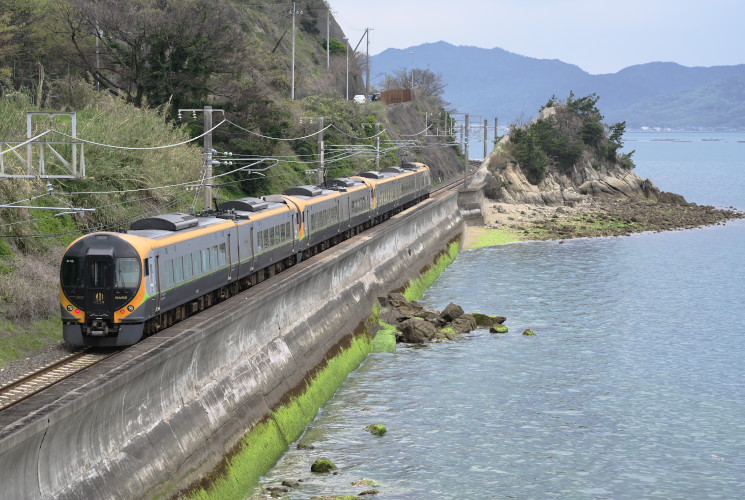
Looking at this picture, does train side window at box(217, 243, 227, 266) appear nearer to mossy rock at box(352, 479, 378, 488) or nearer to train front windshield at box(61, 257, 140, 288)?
train front windshield at box(61, 257, 140, 288)

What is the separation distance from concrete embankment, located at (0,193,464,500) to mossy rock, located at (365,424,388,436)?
210 cm

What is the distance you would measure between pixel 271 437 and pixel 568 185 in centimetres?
9862

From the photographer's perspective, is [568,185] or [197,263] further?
[568,185]

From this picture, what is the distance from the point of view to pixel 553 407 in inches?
1259

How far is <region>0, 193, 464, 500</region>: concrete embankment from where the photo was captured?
16469mm

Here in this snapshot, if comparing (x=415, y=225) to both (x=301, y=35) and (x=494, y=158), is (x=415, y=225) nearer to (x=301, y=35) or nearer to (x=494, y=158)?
(x=494, y=158)

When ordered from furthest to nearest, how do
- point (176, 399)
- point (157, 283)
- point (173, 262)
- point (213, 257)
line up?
point (213, 257)
point (173, 262)
point (157, 283)
point (176, 399)

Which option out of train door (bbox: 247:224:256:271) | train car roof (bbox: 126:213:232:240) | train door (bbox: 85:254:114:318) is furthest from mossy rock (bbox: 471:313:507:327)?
train door (bbox: 85:254:114:318)

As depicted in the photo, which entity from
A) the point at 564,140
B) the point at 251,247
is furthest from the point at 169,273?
the point at 564,140

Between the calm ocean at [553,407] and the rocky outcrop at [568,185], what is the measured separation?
4817 centimetres

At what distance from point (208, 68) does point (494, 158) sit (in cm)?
5844

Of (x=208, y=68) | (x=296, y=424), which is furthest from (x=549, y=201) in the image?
(x=296, y=424)

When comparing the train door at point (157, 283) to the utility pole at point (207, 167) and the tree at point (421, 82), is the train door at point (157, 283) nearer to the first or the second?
the utility pole at point (207, 167)

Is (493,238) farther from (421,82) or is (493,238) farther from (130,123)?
(421,82)
